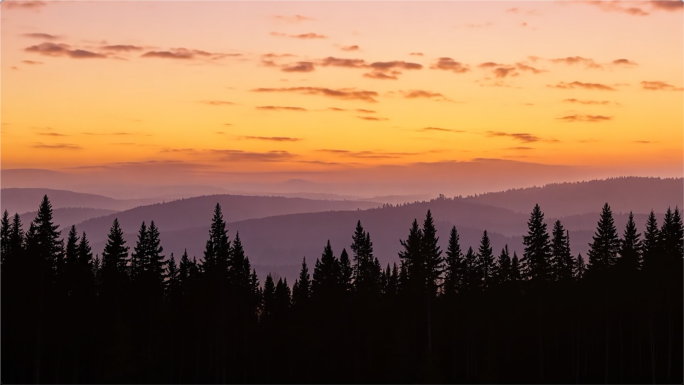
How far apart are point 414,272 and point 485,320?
9752 millimetres

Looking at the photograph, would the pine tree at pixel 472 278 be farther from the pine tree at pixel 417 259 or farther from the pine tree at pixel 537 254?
the pine tree at pixel 417 259

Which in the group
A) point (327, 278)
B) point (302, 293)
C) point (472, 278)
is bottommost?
point (302, 293)

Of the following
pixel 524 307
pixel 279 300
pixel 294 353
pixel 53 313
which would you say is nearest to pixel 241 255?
pixel 279 300

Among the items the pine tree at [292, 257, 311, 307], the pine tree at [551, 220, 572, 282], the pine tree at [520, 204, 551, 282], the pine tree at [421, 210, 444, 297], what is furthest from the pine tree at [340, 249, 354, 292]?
the pine tree at [551, 220, 572, 282]

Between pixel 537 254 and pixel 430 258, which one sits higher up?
pixel 537 254

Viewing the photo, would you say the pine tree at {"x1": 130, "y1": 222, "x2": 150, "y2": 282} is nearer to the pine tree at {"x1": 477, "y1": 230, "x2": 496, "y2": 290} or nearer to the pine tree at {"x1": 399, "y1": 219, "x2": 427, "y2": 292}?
the pine tree at {"x1": 399, "y1": 219, "x2": 427, "y2": 292}

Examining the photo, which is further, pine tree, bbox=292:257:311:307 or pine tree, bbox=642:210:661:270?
pine tree, bbox=292:257:311:307

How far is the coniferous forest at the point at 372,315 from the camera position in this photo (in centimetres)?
6725

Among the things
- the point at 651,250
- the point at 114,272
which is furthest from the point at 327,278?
the point at 651,250

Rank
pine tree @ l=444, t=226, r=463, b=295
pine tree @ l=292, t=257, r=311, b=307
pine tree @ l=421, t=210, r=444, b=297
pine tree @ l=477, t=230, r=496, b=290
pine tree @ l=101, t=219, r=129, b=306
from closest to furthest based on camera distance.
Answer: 1. pine tree @ l=101, t=219, r=129, b=306
2. pine tree @ l=421, t=210, r=444, b=297
3. pine tree @ l=292, t=257, r=311, b=307
4. pine tree @ l=444, t=226, r=463, b=295
5. pine tree @ l=477, t=230, r=496, b=290

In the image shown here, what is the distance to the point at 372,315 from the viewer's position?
76.5m

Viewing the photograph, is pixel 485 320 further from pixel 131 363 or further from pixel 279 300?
pixel 131 363

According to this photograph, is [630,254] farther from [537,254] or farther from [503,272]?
[503,272]

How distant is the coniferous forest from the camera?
67.2m
